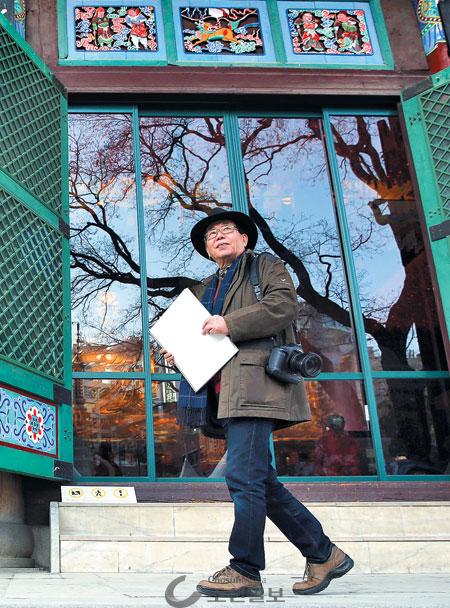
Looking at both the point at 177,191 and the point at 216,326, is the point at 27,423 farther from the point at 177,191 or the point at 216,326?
the point at 177,191

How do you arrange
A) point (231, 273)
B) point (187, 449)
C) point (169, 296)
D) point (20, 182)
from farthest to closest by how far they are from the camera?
1. point (169, 296)
2. point (187, 449)
3. point (20, 182)
4. point (231, 273)

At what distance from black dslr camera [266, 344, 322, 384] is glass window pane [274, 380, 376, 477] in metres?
3.33

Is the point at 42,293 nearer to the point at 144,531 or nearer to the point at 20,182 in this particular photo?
the point at 20,182

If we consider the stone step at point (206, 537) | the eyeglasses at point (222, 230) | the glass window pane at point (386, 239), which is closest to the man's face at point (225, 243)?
the eyeglasses at point (222, 230)

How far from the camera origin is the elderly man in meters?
2.88

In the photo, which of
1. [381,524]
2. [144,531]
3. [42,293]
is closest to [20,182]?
[42,293]

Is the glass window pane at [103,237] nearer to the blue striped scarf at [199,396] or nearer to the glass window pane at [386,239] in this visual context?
the glass window pane at [386,239]

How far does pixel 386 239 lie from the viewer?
23.4 ft

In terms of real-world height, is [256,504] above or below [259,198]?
below

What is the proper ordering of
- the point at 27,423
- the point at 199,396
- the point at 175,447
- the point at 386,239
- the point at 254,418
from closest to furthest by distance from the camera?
the point at 254,418 → the point at 199,396 → the point at 27,423 → the point at 175,447 → the point at 386,239

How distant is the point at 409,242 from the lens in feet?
23.3

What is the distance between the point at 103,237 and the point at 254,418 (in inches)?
164

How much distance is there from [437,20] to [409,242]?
6.40ft

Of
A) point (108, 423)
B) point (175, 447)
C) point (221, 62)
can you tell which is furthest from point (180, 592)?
point (221, 62)
